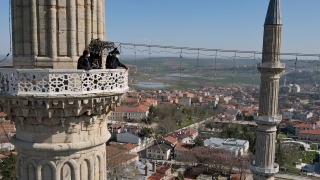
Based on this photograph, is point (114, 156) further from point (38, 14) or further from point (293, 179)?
point (38, 14)

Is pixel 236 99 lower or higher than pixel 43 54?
lower

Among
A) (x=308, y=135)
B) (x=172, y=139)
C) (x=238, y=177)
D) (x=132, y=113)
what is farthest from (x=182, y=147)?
(x=308, y=135)

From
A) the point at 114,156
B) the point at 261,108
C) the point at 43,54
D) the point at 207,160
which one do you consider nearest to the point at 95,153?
the point at 43,54

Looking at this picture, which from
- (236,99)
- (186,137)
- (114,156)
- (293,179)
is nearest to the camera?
(114,156)

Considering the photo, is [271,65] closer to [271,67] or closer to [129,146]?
[271,67]

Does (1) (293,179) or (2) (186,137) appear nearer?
(1) (293,179)

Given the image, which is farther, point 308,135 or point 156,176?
point 308,135

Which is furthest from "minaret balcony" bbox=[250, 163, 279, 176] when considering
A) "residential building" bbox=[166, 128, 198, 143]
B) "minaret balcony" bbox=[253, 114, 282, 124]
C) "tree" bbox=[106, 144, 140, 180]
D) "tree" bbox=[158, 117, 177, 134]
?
"tree" bbox=[158, 117, 177, 134]
